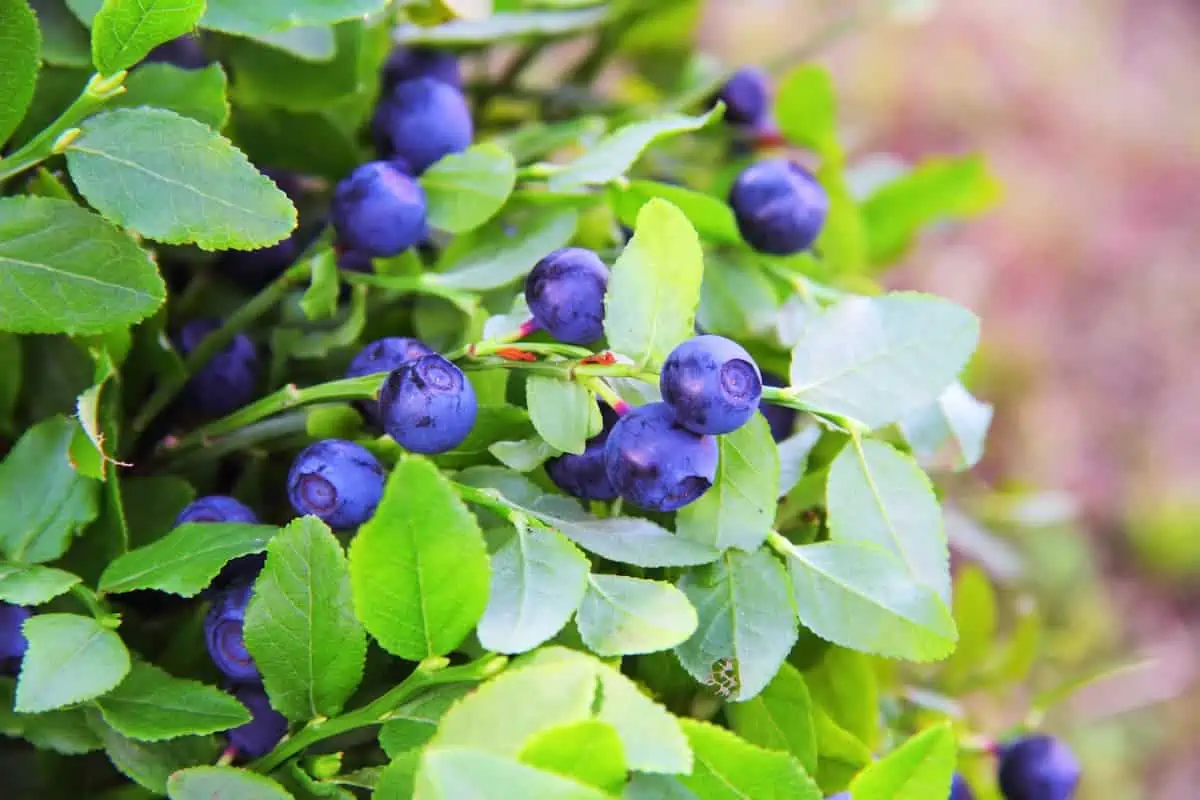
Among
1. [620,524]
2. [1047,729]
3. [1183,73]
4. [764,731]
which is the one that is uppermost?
[620,524]

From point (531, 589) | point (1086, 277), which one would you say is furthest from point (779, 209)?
point (1086, 277)

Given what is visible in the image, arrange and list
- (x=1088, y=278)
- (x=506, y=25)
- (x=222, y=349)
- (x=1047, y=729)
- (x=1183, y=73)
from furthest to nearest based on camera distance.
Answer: (x=1183, y=73) < (x=1088, y=278) < (x=1047, y=729) < (x=506, y=25) < (x=222, y=349)

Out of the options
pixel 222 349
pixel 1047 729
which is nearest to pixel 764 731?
pixel 222 349

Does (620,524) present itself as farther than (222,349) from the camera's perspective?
No

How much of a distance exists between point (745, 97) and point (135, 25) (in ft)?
1.75

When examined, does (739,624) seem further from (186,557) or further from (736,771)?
(186,557)

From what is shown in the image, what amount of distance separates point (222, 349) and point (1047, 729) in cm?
127

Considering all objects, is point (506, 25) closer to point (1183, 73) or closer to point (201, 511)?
point (201, 511)

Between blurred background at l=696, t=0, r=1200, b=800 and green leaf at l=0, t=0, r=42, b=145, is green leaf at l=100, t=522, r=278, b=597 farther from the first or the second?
blurred background at l=696, t=0, r=1200, b=800

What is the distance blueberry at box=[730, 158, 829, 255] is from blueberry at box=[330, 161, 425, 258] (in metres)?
0.22

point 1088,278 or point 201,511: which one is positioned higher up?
point 201,511

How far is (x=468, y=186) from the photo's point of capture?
2.34ft

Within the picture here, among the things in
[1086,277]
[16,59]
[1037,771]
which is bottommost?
[1086,277]

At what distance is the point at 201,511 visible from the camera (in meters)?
0.63
